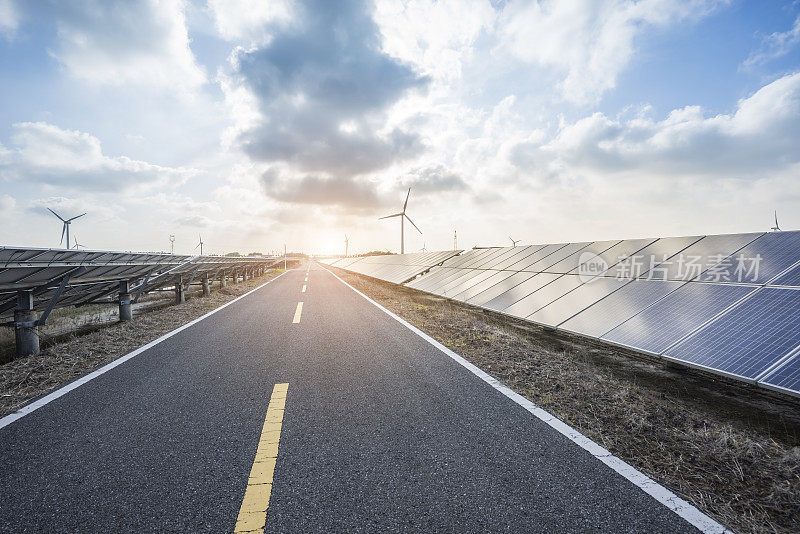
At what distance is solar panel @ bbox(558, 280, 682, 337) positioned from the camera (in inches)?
259

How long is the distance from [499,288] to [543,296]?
2.35 meters

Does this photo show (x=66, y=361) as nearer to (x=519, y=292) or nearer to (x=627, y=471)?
(x=627, y=471)

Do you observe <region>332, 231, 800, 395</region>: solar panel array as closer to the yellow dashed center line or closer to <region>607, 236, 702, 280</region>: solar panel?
<region>607, 236, 702, 280</region>: solar panel

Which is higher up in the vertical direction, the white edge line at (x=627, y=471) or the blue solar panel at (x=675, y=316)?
the blue solar panel at (x=675, y=316)

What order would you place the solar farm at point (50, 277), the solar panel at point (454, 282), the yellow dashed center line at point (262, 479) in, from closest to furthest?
the yellow dashed center line at point (262, 479) < the solar farm at point (50, 277) < the solar panel at point (454, 282)

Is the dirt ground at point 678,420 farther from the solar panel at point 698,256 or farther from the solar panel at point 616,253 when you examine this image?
the solar panel at point 616,253

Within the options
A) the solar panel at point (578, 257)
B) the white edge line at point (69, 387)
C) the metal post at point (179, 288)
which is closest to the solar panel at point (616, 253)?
the solar panel at point (578, 257)

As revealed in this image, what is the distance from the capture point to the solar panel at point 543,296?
875 centimetres

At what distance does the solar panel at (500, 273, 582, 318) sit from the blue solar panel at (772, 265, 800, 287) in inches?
145

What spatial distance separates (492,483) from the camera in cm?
274

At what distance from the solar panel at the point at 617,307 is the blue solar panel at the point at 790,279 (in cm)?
141

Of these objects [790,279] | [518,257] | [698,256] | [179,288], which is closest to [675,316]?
[790,279]

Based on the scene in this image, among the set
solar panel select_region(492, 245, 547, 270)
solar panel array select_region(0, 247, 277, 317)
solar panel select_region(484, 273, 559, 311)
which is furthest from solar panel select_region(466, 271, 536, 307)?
solar panel array select_region(0, 247, 277, 317)

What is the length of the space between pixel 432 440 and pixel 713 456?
2.63 meters
